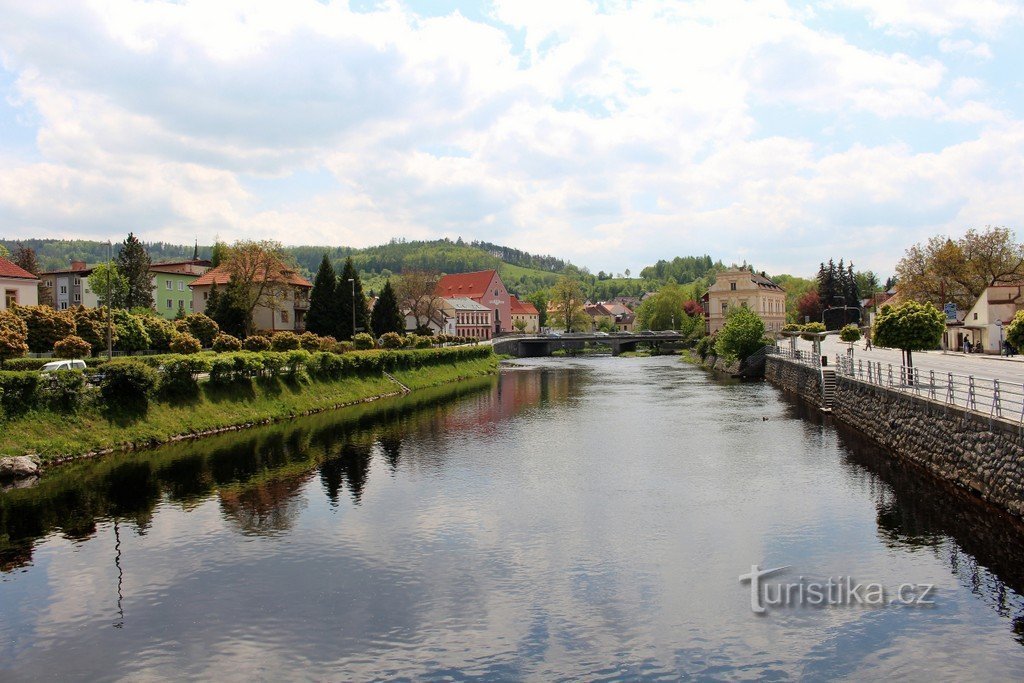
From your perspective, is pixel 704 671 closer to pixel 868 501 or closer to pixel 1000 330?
pixel 868 501

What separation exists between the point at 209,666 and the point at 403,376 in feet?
175

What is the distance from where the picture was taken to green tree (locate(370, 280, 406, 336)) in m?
92.8

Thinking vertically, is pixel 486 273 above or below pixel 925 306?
above

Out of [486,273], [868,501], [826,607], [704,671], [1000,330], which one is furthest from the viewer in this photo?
[486,273]

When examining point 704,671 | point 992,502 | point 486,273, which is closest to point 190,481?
point 704,671

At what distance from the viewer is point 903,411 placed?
3123 cm

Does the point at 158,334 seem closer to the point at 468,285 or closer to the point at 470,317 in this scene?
the point at 470,317

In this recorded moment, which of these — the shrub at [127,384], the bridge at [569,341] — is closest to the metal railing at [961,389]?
the shrub at [127,384]

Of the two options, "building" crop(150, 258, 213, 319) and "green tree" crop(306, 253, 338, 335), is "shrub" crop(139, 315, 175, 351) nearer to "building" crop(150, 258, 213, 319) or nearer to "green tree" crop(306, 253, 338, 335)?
"green tree" crop(306, 253, 338, 335)

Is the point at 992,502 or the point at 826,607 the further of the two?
the point at 992,502

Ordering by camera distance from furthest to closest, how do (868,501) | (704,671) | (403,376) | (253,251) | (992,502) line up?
(253,251), (403,376), (868,501), (992,502), (704,671)

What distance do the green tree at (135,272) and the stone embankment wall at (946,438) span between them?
3513 inches

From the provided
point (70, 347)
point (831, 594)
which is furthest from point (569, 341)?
point (831, 594)

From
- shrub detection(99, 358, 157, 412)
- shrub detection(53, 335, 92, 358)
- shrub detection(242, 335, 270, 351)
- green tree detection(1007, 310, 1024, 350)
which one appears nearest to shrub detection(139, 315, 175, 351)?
shrub detection(242, 335, 270, 351)
